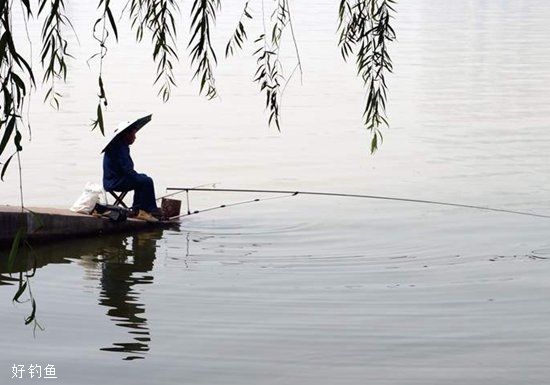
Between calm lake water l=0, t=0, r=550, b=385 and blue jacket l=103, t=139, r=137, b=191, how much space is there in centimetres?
61

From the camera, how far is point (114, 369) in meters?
8.10

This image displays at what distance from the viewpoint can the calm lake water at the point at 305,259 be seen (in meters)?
8.41

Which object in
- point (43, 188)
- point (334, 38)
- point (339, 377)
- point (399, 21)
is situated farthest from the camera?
point (399, 21)

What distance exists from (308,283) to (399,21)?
157ft

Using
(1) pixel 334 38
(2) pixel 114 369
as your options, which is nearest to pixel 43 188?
(2) pixel 114 369

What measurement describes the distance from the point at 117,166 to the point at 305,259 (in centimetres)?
222

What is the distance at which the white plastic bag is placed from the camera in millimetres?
11852

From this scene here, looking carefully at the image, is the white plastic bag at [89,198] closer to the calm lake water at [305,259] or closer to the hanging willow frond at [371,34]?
the calm lake water at [305,259]

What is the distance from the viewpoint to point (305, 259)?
452 inches

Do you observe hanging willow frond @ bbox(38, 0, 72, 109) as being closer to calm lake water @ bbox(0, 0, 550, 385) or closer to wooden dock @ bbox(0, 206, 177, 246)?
calm lake water @ bbox(0, 0, 550, 385)

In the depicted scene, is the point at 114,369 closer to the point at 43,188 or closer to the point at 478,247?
the point at 478,247

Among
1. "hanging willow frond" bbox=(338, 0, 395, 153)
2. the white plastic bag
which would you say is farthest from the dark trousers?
"hanging willow frond" bbox=(338, 0, 395, 153)

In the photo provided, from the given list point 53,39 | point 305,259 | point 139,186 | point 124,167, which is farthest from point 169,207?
point 53,39

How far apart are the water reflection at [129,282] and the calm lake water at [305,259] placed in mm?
25
